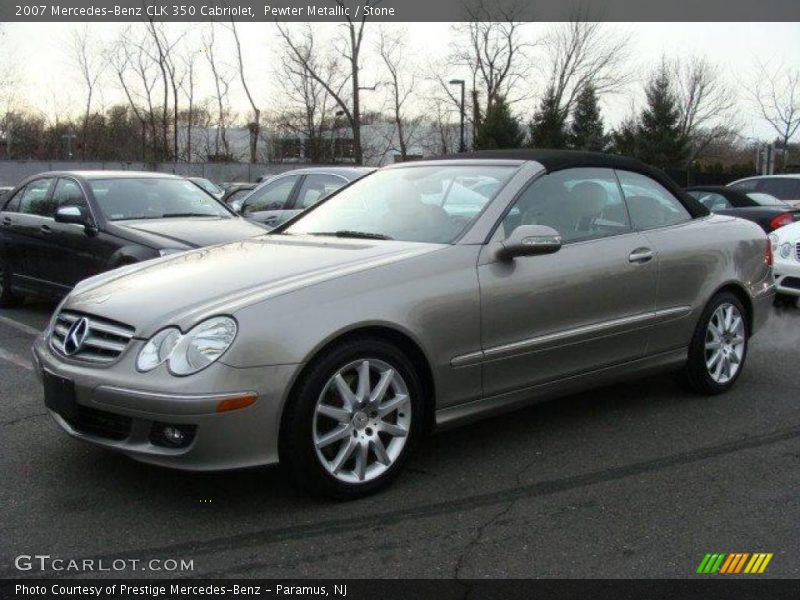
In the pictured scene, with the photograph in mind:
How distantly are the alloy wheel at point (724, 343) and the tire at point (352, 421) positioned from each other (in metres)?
2.38

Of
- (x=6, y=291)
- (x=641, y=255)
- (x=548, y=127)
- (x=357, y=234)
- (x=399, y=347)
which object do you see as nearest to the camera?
(x=399, y=347)

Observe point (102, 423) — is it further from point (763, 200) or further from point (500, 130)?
point (500, 130)

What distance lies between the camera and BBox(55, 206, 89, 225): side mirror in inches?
293

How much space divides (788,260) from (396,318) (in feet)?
20.6

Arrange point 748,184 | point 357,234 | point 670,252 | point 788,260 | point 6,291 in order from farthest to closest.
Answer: point 748,184
point 6,291
point 788,260
point 670,252
point 357,234

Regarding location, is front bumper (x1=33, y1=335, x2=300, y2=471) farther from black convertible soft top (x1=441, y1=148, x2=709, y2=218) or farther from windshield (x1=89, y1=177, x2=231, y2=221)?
windshield (x1=89, y1=177, x2=231, y2=221)

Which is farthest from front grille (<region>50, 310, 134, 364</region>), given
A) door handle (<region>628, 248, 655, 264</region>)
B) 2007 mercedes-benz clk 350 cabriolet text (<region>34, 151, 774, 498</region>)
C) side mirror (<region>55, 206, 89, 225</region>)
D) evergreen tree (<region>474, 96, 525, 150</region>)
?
evergreen tree (<region>474, 96, 525, 150</region>)

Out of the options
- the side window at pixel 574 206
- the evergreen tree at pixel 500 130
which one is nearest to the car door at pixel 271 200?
the side window at pixel 574 206

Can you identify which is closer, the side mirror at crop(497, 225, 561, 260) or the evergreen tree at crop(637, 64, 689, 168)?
the side mirror at crop(497, 225, 561, 260)

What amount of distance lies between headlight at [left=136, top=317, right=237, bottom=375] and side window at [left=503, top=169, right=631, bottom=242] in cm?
158

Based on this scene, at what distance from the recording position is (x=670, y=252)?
4863 millimetres

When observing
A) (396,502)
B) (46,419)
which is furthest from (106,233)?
(396,502)

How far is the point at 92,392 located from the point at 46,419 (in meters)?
1.57

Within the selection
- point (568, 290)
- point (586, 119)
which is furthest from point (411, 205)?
point (586, 119)
